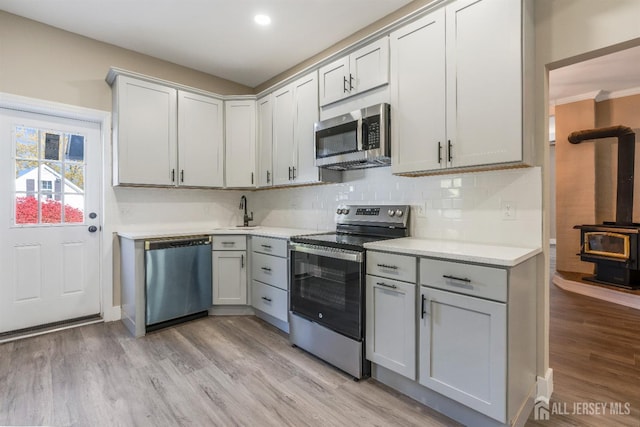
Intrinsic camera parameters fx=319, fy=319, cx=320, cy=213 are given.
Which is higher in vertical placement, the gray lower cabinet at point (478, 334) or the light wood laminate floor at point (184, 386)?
the gray lower cabinet at point (478, 334)

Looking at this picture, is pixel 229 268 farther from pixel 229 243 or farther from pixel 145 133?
pixel 145 133

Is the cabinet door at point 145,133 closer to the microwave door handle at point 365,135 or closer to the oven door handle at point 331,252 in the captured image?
the oven door handle at point 331,252

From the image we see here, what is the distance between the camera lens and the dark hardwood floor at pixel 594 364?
1.84 metres

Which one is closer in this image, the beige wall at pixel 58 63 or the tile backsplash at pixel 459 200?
the tile backsplash at pixel 459 200

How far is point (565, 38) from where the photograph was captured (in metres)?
1.88

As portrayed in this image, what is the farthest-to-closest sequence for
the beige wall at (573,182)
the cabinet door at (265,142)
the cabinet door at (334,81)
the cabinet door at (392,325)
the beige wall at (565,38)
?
the beige wall at (573,182), the cabinet door at (265,142), the cabinet door at (334,81), the cabinet door at (392,325), the beige wall at (565,38)

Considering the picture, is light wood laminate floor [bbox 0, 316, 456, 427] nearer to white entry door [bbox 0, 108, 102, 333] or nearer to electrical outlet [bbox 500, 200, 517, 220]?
white entry door [bbox 0, 108, 102, 333]

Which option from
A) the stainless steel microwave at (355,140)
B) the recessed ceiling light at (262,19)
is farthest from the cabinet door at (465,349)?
the recessed ceiling light at (262,19)

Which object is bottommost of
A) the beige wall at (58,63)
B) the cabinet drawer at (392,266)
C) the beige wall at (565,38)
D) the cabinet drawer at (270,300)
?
the cabinet drawer at (270,300)


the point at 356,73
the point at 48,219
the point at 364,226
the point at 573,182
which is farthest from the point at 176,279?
the point at 573,182

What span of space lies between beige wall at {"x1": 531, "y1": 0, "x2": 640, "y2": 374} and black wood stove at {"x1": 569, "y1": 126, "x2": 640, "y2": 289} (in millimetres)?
3178

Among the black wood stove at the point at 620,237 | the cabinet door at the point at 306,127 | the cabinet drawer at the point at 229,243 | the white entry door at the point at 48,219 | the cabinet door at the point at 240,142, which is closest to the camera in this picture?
the white entry door at the point at 48,219

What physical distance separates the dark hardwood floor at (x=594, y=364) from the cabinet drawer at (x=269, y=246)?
208cm

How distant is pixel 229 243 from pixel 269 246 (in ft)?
1.79
